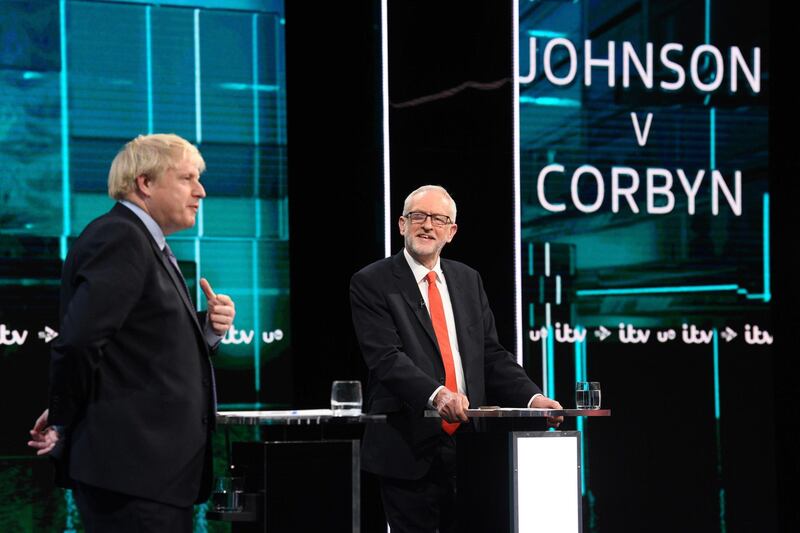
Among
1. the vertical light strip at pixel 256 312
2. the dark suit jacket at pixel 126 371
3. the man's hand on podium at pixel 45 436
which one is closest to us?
the dark suit jacket at pixel 126 371

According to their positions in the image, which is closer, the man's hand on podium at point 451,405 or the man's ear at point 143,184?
the man's ear at point 143,184

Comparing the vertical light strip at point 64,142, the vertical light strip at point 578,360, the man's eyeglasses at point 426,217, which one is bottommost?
the vertical light strip at point 578,360

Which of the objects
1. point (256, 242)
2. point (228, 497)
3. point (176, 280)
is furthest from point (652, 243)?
point (176, 280)

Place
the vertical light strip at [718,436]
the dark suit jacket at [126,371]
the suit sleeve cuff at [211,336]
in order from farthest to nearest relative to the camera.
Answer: the vertical light strip at [718,436] → the suit sleeve cuff at [211,336] → the dark suit jacket at [126,371]

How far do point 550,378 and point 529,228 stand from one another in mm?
706

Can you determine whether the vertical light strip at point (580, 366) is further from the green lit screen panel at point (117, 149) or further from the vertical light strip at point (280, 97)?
the vertical light strip at point (280, 97)

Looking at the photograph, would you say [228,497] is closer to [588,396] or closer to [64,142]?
[588,396]

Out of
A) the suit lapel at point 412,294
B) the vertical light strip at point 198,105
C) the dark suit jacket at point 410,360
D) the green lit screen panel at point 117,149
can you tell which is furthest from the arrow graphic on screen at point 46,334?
the suit lapel at point 412,294

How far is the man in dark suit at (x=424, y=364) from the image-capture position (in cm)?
365

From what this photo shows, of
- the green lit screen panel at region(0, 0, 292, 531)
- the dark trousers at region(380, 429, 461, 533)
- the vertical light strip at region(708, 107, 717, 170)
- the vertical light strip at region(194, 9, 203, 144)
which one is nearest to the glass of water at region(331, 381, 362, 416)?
the dark trousers at region(380, 429, 461, 533)

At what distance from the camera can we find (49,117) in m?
4.80

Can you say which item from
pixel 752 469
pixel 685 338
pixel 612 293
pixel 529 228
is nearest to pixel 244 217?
pixel 529 228

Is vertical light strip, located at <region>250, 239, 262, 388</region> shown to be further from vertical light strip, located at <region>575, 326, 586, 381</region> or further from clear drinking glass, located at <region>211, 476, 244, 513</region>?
clear drinking glass, located at <region>211, 476, 244, 513</region>

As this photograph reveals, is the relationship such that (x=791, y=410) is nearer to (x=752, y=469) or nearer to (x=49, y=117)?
(x=752, y=469)
